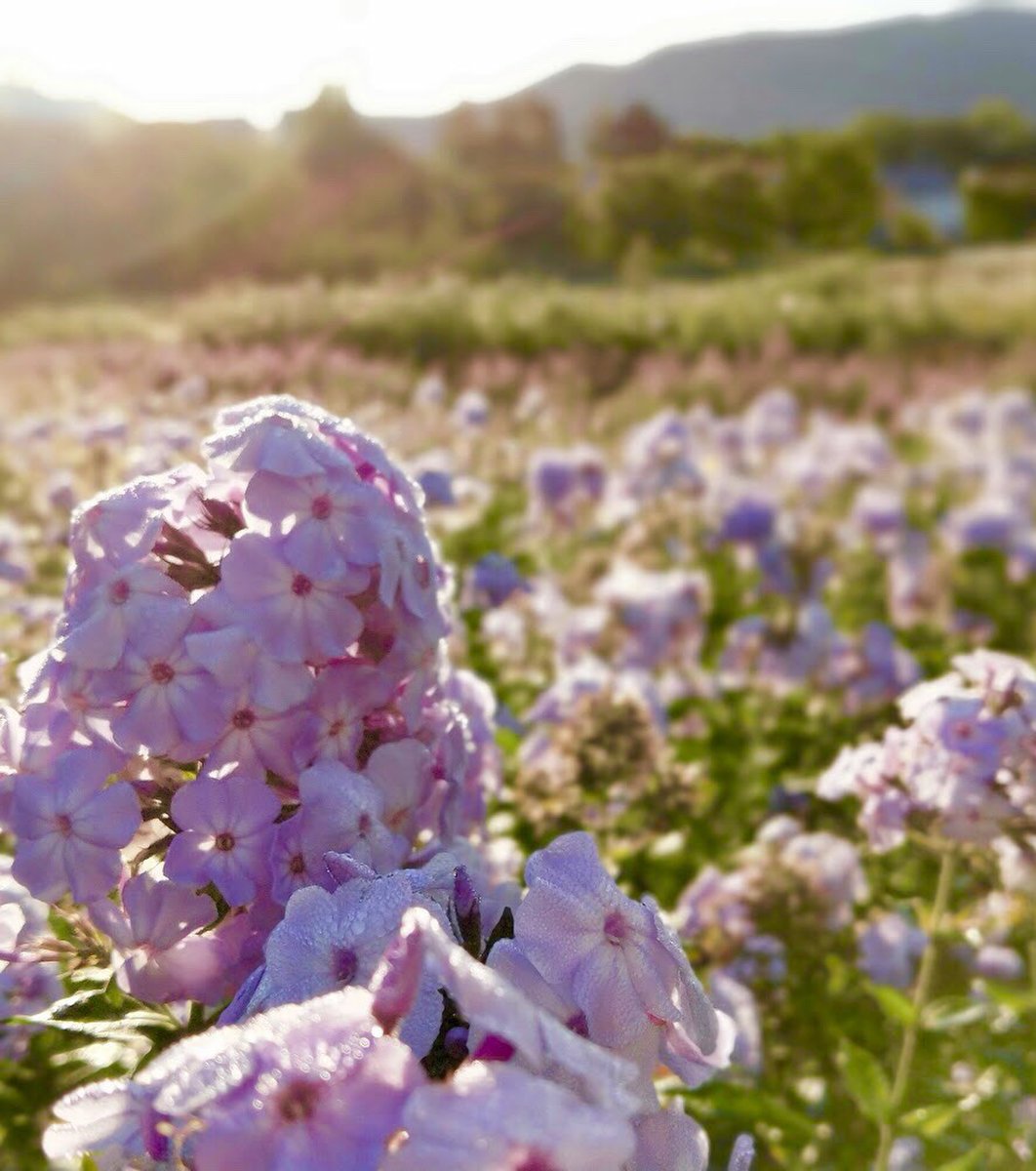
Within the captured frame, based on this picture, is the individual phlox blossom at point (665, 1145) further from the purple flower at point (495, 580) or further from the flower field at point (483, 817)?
the purple flower at point (495, 580)

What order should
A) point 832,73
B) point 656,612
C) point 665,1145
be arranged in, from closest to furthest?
point 665,1145 → point 656,612 → point 832,73

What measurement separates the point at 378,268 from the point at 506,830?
20236 millimetres

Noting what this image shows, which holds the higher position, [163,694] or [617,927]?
[163,694]

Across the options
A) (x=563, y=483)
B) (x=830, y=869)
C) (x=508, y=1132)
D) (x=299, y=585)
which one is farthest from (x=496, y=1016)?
(x=563, y=483)

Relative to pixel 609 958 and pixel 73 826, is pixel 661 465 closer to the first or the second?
pixel 73 826

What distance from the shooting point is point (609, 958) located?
88 cm

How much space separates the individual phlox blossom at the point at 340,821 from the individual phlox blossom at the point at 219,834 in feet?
0.12

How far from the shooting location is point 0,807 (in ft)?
3.83

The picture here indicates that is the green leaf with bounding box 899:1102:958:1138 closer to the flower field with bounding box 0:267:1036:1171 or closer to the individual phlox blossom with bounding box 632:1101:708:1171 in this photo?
the flower field with bounding box 0:267:1036:1171

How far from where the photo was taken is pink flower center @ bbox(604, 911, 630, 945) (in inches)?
35.5

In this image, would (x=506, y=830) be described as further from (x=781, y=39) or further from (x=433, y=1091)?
(x=781, y=39)

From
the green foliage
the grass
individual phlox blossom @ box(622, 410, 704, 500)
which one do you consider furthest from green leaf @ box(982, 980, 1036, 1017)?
the green foliage

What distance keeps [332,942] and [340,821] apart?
0.82 feet

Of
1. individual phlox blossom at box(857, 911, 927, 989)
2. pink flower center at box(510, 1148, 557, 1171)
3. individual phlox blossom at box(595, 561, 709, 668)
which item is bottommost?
individual phlox blossom at box(857, 911, 927, 989)
